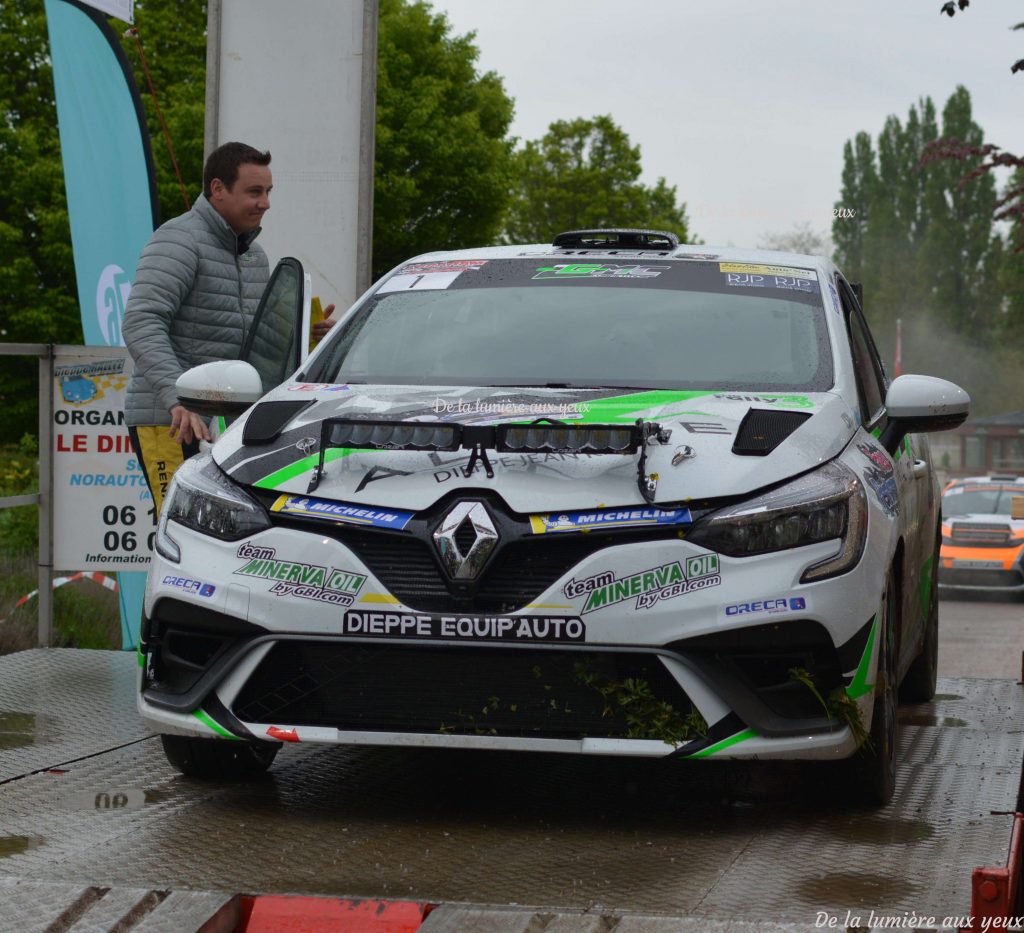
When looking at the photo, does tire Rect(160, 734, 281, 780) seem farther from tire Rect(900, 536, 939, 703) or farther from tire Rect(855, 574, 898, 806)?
tire Rect(900, 536, 939, 703)

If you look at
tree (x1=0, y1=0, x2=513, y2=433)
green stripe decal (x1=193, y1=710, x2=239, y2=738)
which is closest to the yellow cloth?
green stripe decal (x1=193, y1=710, x2=239, y2=738)

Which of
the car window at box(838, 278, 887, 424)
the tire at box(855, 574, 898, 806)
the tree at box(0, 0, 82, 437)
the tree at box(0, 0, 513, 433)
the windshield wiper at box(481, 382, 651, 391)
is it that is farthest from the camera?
the tree at box(0, 0, 513, 433)

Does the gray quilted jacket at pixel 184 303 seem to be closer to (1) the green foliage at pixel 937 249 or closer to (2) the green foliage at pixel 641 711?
(2) the green foliage at pixel 641 711

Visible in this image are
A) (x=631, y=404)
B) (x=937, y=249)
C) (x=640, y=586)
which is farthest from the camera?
(x=937, y=249)

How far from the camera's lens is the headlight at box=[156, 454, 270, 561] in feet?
15.1

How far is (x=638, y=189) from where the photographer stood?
196ft

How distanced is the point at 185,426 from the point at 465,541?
207cm

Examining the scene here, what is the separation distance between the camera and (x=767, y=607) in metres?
4.34

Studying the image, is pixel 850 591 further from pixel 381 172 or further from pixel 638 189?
pixel 638 189

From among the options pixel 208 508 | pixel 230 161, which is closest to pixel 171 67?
pixel 230 161

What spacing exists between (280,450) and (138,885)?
1.34 m

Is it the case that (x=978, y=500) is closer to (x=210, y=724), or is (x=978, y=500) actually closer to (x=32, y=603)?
(x=32, y=603)

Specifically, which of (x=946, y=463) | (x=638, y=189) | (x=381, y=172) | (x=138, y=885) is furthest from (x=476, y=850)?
(x=946, y=463)

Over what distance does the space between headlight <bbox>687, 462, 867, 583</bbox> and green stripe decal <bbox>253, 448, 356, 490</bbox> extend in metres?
0.95
